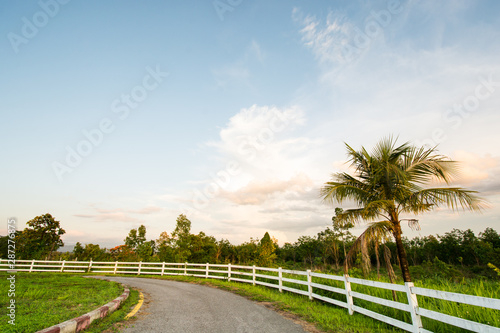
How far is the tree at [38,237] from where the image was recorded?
33.9 m

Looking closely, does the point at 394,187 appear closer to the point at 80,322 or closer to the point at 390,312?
the point at 390,312

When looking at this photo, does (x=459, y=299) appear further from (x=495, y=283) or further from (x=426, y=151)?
(x=426, y=151)

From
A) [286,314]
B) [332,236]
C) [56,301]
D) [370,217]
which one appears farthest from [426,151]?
[332,236]

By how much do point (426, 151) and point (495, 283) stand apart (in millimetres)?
4204

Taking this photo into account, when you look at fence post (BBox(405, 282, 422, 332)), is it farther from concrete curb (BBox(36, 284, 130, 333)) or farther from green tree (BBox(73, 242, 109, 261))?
green tree (BBox(73, 242, 109, 261))

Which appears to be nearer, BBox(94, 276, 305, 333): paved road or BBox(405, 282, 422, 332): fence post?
BBox(405, 282, 422, 332): fence post

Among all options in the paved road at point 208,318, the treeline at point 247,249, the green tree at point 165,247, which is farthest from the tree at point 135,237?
the paved road at point 208,318

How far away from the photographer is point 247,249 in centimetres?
5522

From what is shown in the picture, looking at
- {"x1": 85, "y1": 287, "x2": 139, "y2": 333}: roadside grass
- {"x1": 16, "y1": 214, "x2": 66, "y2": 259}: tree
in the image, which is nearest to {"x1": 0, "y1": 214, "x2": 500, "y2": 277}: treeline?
{"x1": 16, "y1": 214, "x2": 66, "y2": 259}: tree

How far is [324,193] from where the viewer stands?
9367 millimetres

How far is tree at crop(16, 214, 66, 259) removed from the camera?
1336 inches

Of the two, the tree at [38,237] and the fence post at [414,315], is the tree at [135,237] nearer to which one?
the tree at [38,237]

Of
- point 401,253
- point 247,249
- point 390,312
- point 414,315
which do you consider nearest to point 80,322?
point 414,315

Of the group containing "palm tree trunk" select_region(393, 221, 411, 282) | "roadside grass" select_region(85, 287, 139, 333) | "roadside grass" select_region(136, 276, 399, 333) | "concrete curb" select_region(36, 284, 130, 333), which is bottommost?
"roadside grass" select_region(136, 276, 399, 333)
